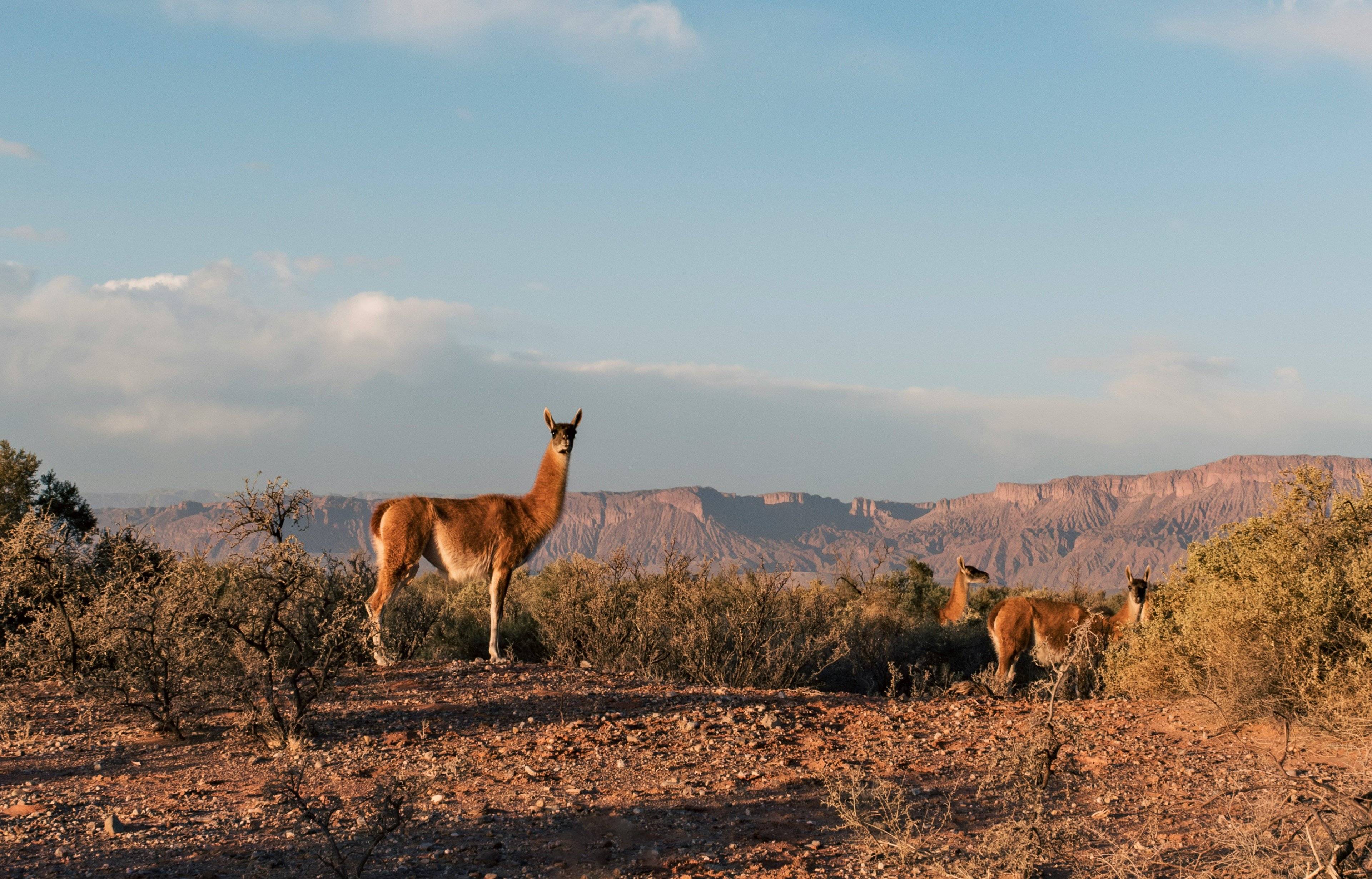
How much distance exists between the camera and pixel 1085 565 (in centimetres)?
13475

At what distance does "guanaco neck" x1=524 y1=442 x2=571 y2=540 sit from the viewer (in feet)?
42.0

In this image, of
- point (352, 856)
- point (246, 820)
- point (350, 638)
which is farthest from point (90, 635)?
point (352, 856)

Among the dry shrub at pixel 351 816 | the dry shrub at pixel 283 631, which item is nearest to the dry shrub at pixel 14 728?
the dry shrub at pixel 283 631

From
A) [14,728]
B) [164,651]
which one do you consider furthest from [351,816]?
[14,728]

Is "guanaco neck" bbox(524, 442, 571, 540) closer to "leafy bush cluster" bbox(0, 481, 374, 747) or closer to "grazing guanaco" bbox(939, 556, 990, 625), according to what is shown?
"leafy bush cluster" bbox(0, 481, 374, 747)

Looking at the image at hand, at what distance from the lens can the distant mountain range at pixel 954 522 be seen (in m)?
138

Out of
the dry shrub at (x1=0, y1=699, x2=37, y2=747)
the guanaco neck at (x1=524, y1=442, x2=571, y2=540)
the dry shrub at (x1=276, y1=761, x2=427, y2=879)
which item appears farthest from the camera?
the guanaco neck at (x1=524, y1=442, x2=571, y2=540)

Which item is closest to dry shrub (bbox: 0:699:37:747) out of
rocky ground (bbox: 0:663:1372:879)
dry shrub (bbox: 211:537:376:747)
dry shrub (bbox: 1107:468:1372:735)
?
rocky ground (bbox: 0:663:1372:879)

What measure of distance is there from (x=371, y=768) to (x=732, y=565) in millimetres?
10717

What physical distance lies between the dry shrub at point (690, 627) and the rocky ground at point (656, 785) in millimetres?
1376

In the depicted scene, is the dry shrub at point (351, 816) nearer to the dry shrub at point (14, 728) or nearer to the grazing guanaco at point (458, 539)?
the dry shrub at point (14, 728)

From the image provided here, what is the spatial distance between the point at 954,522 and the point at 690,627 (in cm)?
17066

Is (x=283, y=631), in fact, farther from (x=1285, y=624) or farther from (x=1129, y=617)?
(x=1129, y=617)

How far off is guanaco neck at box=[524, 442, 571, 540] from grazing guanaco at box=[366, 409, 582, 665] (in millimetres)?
17
